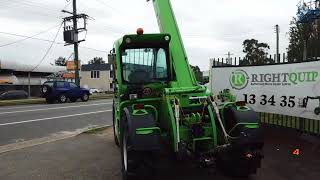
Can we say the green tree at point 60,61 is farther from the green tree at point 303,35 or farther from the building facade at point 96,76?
the green tree at point 303,35

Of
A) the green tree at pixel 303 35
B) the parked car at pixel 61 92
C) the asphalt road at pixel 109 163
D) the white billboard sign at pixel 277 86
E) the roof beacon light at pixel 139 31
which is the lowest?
the asphalt road at pixel 109 163

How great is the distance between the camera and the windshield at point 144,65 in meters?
8.88

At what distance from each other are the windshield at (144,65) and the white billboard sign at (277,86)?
355 cm

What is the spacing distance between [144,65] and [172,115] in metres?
1.97

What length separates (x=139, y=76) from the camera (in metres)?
8.91

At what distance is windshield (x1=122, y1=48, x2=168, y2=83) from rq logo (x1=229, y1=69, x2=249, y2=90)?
4.36 meters

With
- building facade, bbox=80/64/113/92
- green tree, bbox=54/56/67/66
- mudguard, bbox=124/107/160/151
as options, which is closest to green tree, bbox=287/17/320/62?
mudguard, bbox=124/107/160/151

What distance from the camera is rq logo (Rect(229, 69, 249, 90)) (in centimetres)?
1277

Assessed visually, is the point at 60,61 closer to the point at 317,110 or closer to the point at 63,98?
the point at 63,98

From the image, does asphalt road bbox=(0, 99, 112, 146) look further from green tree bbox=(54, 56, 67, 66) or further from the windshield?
green tree bbox=(54, 56, 67, 66)

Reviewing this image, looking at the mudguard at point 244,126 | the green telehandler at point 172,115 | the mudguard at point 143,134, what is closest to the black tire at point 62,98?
the green telehandler at point 172,115

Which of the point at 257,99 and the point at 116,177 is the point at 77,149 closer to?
the point at 116,177

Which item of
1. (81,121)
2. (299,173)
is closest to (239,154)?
(299,173)

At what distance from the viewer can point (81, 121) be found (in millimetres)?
20047
